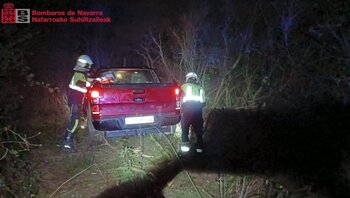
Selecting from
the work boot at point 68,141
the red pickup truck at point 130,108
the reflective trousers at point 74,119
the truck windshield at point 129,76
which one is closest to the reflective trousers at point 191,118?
the red pickup truck at point 130,108

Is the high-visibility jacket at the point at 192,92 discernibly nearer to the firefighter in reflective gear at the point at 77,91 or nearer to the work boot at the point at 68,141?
the firefighter in reflective gear at the point at 77,91

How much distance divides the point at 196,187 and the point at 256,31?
33.1ft

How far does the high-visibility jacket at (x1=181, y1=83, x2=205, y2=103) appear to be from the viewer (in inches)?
292

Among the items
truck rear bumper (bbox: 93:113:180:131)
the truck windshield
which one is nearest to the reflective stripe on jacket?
truck rear bumper (bbox: 93:113:180:131)

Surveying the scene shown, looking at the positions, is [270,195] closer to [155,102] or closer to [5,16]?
[155,102]

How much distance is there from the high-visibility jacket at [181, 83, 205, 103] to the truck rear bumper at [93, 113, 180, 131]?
0.46m

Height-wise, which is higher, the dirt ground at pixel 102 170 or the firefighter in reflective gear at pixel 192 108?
the firefighter in reflective gear at pixel 192 108

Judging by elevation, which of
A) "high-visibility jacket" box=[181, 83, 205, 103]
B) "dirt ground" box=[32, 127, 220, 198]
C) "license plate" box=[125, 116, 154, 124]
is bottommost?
"dirt ground" box=[32, 127, 220, 198]

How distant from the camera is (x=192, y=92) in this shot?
7441 millimetres

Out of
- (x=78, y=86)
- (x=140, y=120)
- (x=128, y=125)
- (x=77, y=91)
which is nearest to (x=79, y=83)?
(x=78, y=86)

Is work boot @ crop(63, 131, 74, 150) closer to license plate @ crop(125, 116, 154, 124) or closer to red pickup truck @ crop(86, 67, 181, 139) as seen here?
red pickup truck @ crop(86, 67, 181, 139)

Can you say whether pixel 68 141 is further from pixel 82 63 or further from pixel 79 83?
pixel 82 63

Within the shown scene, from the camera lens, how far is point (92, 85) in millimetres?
7180

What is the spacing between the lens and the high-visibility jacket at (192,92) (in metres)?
7.43
